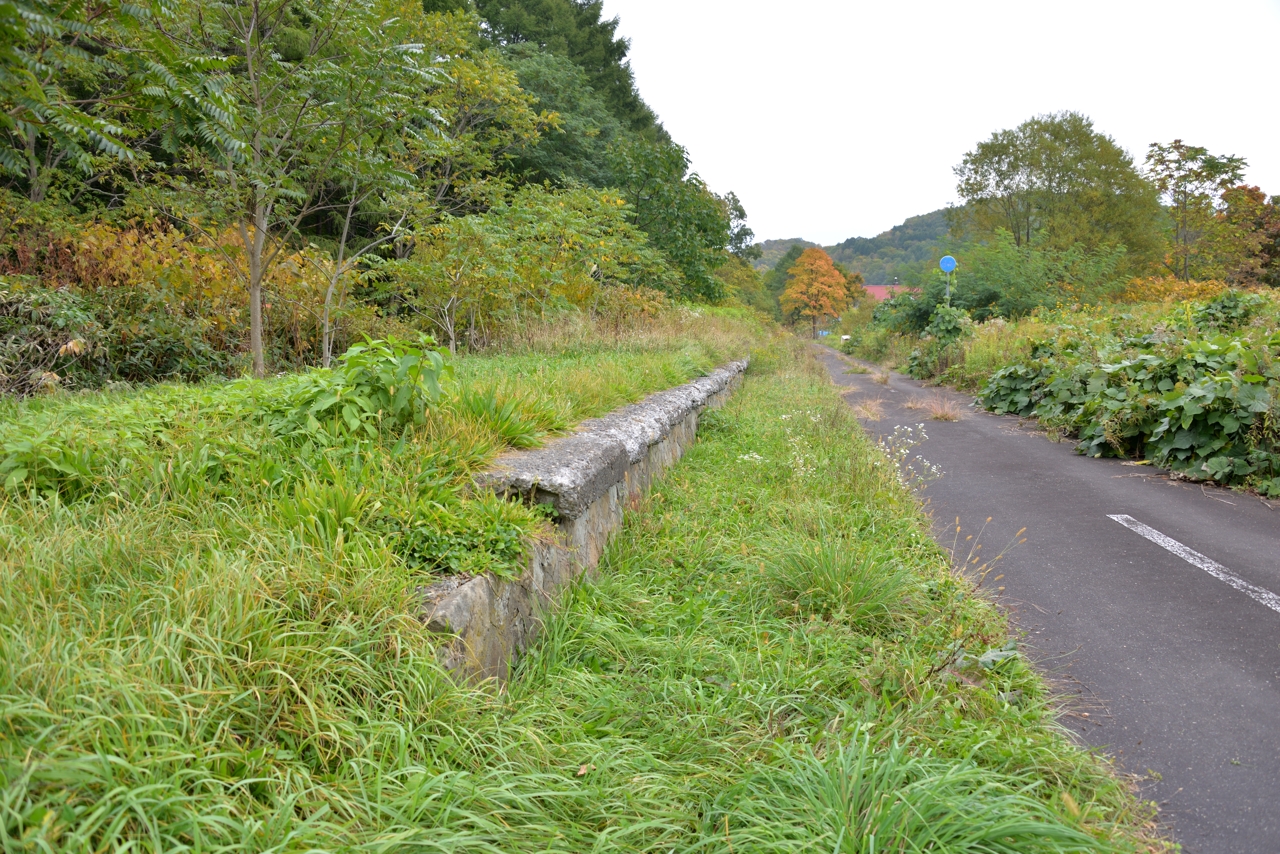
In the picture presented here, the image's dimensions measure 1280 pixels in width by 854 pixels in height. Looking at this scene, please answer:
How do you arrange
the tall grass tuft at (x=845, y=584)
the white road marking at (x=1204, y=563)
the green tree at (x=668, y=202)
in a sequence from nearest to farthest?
the tall grass tuft at (x=845, y=584), the white road marking at (x=1204, y=563), the green tree at (x=668, y=202)

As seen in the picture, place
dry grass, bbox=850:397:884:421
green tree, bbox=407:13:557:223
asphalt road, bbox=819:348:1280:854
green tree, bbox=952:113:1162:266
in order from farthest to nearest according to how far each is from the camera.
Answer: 1. green tree, bbox=952:113:1162:266
2. green tree, bbox=407:13:557:223
3. dry grass, bbox=850:397:884:421
4. asphalt road, bbox=819:348:1280:854

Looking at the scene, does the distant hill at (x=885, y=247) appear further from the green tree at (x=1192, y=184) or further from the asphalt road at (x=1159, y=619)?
the asphalt road at (x=1159, y=619)

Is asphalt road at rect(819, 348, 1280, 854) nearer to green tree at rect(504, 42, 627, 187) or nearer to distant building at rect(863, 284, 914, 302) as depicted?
green tree at rect(504, 42, 627, 187)

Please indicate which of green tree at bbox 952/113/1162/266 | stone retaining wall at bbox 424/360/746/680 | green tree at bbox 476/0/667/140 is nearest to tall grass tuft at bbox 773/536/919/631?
stone retaining wall at bbox 424/360/746/680

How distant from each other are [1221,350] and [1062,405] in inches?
89.8

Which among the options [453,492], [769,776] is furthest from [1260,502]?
[453,492]

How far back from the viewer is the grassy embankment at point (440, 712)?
1.45 meters

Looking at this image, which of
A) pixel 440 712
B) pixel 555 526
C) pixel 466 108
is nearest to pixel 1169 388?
pixel 555 526

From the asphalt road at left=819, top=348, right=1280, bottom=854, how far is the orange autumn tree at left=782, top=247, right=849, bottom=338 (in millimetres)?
52595

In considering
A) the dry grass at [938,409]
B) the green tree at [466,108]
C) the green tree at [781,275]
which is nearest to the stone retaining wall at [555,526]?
the dry grass at [938,409]

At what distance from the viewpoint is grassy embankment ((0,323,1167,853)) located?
1453 millimetres

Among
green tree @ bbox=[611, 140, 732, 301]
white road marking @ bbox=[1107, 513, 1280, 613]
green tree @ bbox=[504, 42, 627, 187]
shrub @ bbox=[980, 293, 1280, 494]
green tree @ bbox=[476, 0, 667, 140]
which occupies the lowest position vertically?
white road marking @ bbox=[1107, 513, 1280, 613]

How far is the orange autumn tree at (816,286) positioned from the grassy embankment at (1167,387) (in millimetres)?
45651

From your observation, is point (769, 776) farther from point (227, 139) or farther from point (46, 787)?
point (227, 139)
